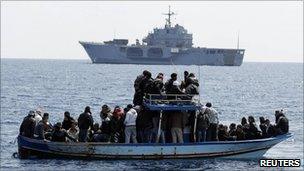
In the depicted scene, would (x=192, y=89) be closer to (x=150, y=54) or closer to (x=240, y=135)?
(x=240, y=135)

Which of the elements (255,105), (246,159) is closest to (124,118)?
(246,159)

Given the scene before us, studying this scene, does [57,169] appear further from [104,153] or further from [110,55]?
[110,55]

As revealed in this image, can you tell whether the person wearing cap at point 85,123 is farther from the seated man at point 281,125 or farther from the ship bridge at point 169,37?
the ship bridge at point 169,37

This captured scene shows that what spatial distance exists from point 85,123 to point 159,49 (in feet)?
520

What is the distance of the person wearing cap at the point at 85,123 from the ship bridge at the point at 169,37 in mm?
161678

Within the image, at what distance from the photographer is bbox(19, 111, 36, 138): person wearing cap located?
27797 millimetres

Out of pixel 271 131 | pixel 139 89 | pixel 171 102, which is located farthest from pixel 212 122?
pixel 139 89

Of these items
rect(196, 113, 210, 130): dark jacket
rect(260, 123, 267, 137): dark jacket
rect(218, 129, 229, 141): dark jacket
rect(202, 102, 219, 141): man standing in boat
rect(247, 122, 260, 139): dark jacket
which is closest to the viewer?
rect(196, 113, 210, 130): dark jacket

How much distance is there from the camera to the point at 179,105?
2784 cm

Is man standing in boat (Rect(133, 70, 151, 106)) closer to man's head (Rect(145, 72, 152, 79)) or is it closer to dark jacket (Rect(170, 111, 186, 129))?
man's head (Rect(145, 72, 152, 79))

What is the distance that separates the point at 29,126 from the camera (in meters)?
27.9

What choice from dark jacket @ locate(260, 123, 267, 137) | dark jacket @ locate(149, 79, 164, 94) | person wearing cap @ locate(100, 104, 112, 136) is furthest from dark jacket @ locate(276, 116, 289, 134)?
person wearing cap @ locate(100, 104, 112, 136)

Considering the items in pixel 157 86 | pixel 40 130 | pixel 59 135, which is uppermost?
pixel 157 86

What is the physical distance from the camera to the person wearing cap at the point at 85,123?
27406 millimetres
